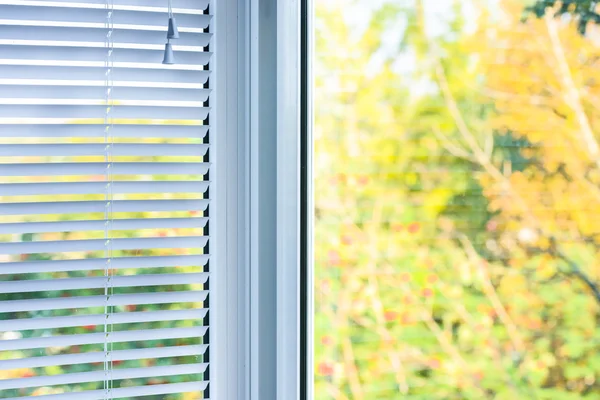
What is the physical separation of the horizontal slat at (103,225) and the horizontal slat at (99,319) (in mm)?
199

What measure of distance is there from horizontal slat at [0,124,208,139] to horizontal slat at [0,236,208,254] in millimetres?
240

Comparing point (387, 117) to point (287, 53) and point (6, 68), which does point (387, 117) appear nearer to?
point (287, 53)

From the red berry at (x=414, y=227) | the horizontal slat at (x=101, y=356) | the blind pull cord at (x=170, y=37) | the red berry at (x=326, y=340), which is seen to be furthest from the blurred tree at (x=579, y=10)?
the horizontal slat at (x=101, y=356)

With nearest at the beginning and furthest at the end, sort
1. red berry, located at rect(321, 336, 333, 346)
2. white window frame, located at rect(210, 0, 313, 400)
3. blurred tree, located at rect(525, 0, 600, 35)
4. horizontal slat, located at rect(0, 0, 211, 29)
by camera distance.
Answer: blurred tree, located at rect(525, 0, 600, 35) → red berry, located at rect(321, 336, 333, 346) → white window frame, located at rect(210, 0, 313, 400) → horizontal slat, located at rect(0, 0, 211, 29)

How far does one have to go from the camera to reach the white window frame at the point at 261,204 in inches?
44.8

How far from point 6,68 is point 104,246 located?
1.46 ft

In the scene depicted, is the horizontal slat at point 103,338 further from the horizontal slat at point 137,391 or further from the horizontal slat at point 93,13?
the horizontal slat at point 93,13

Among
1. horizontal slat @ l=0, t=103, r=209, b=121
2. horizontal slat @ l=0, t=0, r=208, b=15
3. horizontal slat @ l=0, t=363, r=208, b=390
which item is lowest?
horizontal slat @ l=0, t=363, r=208, b=390

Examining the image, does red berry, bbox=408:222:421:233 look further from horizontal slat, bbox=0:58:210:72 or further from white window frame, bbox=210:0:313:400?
horizontal slat, bbox=0:58:210:72

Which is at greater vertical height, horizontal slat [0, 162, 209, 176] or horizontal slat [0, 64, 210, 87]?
horizontal slat [0, 64, 210, 87]

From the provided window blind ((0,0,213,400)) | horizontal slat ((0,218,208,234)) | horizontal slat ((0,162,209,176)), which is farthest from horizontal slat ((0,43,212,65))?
horizontal slat ((0,218,208,234))

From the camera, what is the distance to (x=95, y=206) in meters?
1.31

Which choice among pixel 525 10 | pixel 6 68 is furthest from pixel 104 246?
pixel 525 10

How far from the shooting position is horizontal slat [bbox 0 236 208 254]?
1.28 meters
